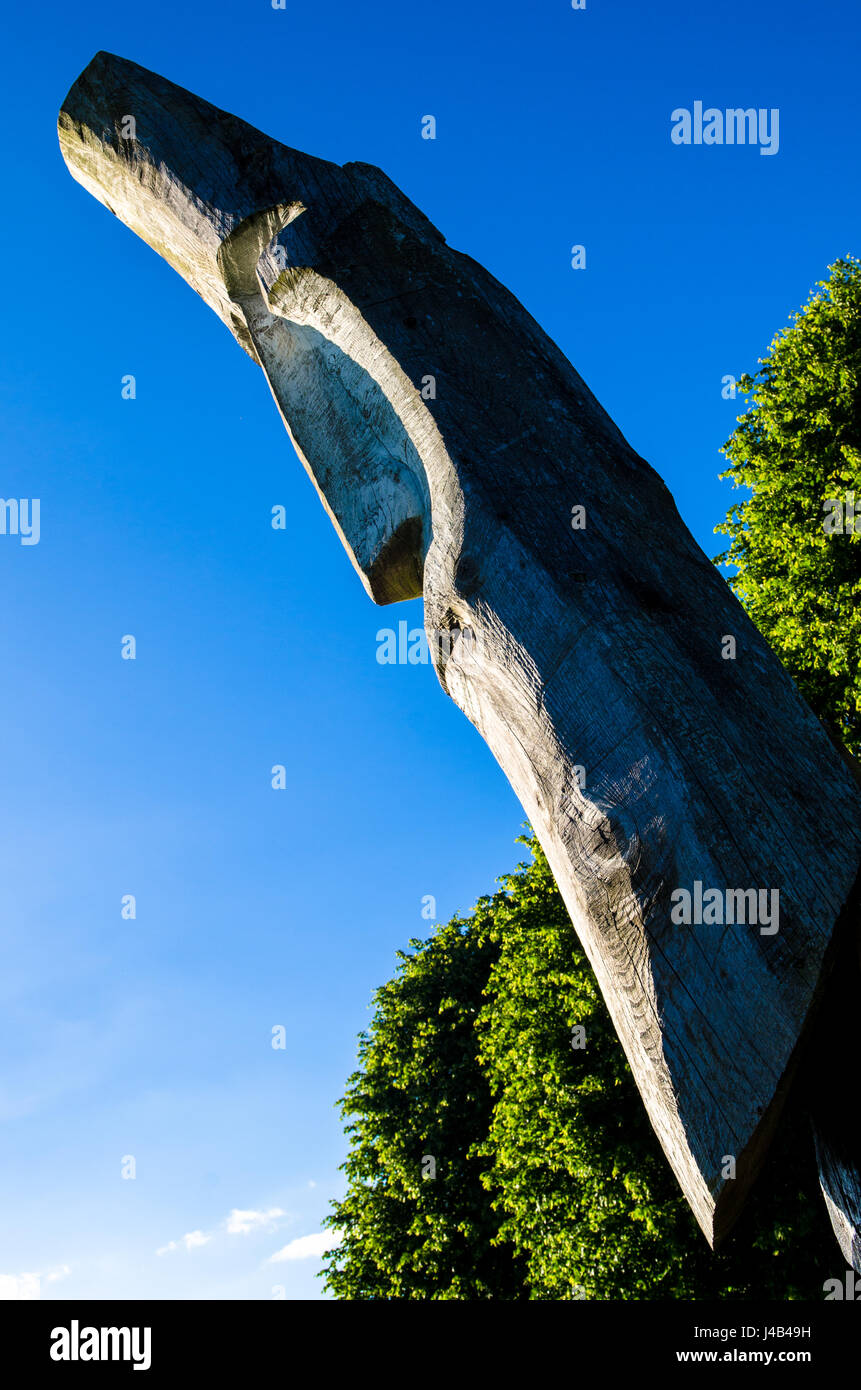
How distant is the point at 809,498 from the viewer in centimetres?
1566

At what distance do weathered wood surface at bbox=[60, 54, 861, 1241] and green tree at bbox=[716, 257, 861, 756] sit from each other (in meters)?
12.6

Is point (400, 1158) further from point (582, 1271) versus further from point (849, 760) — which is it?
point (849, 760)

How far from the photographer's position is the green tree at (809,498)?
46.8ft

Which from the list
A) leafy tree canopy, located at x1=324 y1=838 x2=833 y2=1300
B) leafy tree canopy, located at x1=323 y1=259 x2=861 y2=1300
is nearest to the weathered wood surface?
leafy tree canopy, located at x1=324 y1=838 x2=833 y2=1300

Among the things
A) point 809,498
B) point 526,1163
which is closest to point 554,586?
point 809,498

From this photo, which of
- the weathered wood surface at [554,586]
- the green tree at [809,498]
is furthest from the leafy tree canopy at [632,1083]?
the weathered wood surface at [554,586]

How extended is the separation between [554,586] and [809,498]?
617 inches

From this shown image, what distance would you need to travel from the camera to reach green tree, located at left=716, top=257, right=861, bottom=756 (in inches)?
561

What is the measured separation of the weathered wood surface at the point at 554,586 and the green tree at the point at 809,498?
12.6 metres

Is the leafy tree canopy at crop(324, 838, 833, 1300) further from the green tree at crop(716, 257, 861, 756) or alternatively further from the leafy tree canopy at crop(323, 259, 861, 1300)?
the green tree at crop(716, 257, 861, 756)

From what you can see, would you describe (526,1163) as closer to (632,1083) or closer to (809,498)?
(632,1083)

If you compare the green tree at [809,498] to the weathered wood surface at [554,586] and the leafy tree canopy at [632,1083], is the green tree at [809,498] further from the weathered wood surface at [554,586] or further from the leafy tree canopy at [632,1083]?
the weathered wood surface at [554,586]
